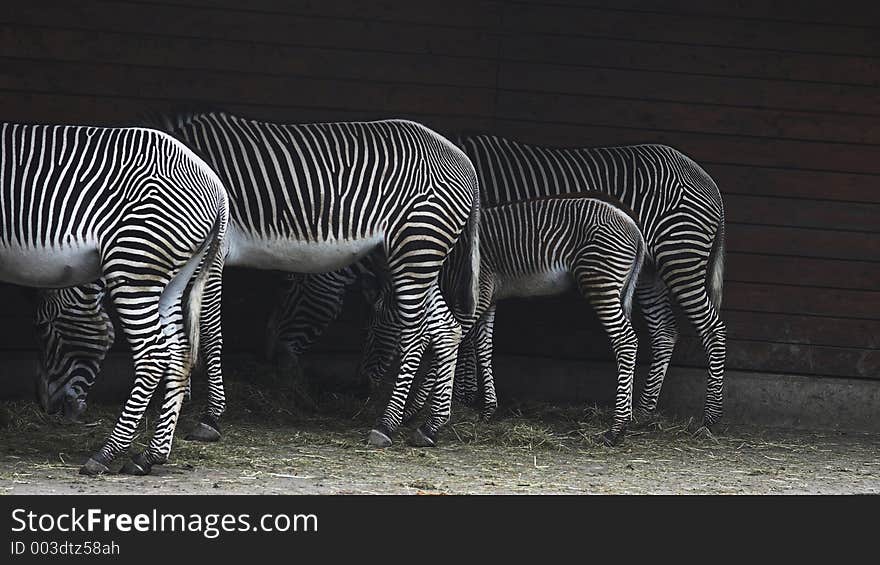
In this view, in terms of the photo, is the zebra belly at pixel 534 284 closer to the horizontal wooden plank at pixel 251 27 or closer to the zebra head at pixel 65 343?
the horizontal wooden plank at pixel 251 27

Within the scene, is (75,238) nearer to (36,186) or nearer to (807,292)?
(36,186)

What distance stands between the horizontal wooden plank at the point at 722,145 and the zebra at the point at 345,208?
187 centimetres

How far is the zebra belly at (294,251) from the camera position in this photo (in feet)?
28.6


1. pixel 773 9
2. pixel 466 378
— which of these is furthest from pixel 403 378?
pixel 773 9

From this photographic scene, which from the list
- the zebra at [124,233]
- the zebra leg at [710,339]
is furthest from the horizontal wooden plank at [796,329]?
the zebra at [124,233]

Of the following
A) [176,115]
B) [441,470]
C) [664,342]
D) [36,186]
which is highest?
[176,115]

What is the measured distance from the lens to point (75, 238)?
7.17 metres

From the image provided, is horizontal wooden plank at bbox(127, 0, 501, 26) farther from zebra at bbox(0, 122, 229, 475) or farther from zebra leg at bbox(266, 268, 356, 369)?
zebra at bbox(0, 122, 229, 475)

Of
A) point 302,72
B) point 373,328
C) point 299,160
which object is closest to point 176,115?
point 299,160

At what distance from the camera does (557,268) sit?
962 centimetres

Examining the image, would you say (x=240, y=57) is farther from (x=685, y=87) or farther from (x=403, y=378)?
(x=685, y=87)

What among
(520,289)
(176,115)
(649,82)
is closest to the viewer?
(176,115)

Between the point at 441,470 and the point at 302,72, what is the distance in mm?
3927

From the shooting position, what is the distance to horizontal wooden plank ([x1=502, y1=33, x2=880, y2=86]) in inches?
413
